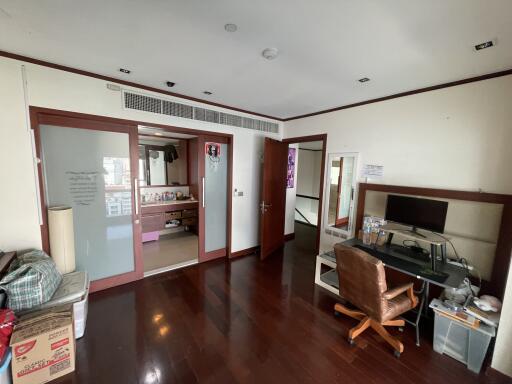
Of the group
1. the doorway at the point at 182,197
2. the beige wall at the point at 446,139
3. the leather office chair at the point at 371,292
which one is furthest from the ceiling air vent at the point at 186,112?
the leather office chair at the point at 371,292

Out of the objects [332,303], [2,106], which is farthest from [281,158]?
[2,106]

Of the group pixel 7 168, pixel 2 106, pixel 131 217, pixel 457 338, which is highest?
pixel 2 106

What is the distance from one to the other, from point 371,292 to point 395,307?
0.27 m

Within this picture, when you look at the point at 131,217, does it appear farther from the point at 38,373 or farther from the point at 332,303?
the point at 332,303

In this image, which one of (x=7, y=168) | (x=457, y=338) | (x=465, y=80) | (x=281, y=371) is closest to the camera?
(x=281, y=371)

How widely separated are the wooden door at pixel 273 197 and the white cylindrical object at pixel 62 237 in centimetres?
249

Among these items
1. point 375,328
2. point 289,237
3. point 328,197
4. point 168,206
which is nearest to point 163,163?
point 168,206

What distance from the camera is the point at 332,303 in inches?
97.9

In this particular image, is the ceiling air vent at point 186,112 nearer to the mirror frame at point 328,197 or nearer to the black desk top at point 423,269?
the mirror frame at point 328,197

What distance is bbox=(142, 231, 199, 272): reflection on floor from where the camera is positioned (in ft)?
10.9

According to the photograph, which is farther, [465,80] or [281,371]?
[465,80]

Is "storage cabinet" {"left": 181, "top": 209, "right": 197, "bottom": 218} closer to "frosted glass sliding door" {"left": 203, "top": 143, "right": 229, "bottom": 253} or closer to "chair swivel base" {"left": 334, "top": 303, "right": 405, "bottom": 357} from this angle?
"frosted glass sliding door" {"left": 203, "top": 143, "right": 229, "bottom": 253}

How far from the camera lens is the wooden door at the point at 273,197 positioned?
352 cm

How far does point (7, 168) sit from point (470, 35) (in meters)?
3.95
